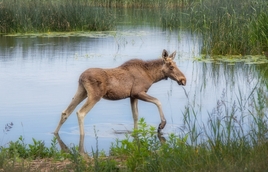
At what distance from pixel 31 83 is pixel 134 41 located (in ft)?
30.5

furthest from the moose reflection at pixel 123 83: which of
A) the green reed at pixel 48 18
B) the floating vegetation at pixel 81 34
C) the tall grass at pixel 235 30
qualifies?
the green reed at pixel 48 18

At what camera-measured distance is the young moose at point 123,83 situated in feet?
36.3

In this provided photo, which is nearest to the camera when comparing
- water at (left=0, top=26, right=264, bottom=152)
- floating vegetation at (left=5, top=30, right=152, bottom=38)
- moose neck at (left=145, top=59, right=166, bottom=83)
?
water at (left=0, top=26, right=264, bottom=152)

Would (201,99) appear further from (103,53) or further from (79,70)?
(103,53)

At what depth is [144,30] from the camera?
93.6ft

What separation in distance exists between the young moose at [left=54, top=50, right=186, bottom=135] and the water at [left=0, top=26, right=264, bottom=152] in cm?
40

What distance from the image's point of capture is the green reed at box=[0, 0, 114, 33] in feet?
87.8

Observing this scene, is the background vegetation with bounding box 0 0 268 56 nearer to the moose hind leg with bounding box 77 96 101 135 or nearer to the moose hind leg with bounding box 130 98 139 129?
the moose hind leg with bounding box 130 98 139 129

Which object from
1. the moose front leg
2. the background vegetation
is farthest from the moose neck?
the background vegetation

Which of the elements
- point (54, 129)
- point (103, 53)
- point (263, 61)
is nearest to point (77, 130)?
point (54, 129)

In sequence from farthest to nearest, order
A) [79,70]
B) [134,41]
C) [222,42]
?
[134,41] < [222,42] < [79,70]

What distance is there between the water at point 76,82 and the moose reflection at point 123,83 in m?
0.41

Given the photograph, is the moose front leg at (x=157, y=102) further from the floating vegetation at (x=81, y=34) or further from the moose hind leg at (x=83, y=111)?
the floating vegetation at (x=81, y=34)

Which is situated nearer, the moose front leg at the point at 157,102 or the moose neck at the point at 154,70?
the moose front leg at the point at 157,102
